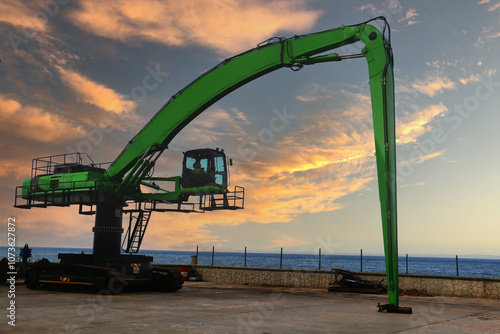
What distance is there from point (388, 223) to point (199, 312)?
5870mm

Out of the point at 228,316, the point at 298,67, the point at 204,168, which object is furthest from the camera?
the point at 204,168

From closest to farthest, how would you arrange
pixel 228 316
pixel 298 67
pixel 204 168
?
pixel 228 316 → pixel 298 67 → pixel 204 168

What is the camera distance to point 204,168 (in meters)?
20.3

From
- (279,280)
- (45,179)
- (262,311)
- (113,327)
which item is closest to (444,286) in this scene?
(279,280)

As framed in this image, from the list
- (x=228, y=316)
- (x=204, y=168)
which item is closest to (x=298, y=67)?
(x=204, y=168)

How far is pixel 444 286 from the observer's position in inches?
822

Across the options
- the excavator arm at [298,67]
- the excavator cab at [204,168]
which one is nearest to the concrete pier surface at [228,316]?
the excavator arm at [298,67]

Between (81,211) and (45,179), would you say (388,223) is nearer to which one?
(81,211)

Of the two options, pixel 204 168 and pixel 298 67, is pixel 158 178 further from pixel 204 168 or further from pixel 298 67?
pixel 298 67

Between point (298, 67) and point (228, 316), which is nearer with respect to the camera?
point (228, 316)

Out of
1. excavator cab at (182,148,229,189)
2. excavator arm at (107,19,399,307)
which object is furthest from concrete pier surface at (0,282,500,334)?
excavator cab at (182,148,229,189)

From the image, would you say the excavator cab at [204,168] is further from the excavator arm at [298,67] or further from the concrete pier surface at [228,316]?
the concrete pier surface at [228,316]

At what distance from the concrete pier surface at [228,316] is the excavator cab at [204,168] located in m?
5.48

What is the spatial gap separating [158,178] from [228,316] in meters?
11.4
